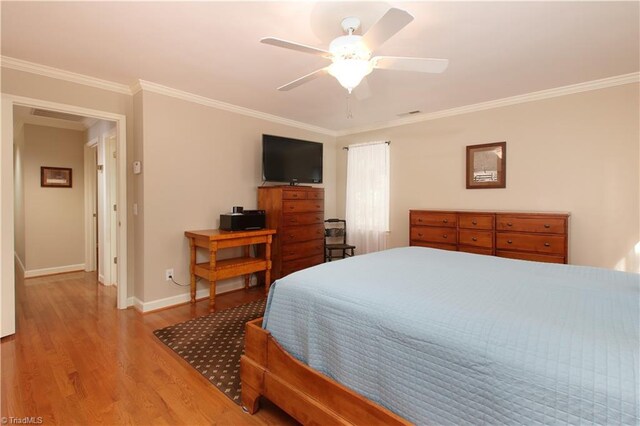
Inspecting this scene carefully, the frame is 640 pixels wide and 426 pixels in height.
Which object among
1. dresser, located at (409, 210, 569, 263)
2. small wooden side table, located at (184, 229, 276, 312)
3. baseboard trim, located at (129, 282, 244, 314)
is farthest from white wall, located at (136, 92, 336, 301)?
dresser, located at (409, 210, 569, 263)

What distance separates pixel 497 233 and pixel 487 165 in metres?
0.90

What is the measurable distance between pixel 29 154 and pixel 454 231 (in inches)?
237

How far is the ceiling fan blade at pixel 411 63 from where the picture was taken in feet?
6.06

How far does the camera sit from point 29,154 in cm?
455

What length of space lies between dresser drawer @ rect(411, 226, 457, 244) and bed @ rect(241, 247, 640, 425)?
5.08ft

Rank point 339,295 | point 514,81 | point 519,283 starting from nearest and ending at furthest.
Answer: point 339,295, point 519,283, point 514,81

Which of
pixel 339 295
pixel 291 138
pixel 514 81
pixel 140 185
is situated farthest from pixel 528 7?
pixel 140 185

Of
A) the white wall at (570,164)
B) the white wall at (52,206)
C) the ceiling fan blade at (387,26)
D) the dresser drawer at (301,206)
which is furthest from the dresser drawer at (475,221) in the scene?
the white wall at (52,206)

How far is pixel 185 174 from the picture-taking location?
3426 millimetres

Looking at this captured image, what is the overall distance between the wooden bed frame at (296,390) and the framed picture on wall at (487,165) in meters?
3.11

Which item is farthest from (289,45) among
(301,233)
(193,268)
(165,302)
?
(165,302)

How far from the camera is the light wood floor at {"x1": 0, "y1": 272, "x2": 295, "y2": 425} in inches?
66.2

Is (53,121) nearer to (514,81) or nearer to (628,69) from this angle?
(514,81)

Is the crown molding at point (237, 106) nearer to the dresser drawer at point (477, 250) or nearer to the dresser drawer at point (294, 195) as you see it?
the dresser drawer at point (294, 195)
